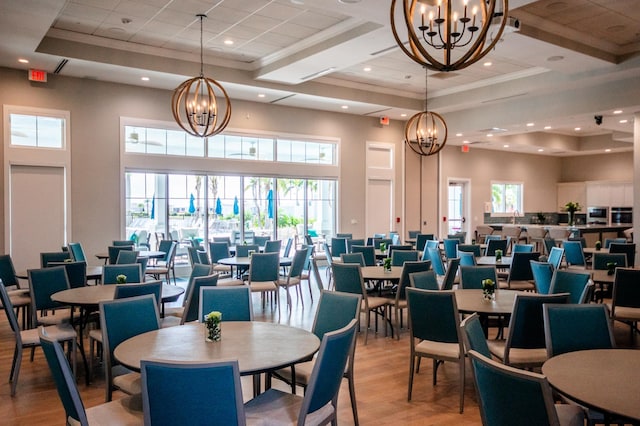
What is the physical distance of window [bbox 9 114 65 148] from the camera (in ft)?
30.4

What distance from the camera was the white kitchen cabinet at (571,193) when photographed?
1909 cm

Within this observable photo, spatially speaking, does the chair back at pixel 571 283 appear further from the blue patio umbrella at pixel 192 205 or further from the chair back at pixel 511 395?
the blue patio umbrella at pixel 192 205

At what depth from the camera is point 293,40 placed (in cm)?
889

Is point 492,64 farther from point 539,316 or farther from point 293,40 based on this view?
point 539,316

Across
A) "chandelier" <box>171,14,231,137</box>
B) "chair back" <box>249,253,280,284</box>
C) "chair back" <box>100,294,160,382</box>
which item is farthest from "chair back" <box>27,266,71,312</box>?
Result: "chandelier" <box>171,14,231,137</box>

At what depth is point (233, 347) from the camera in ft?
10.4

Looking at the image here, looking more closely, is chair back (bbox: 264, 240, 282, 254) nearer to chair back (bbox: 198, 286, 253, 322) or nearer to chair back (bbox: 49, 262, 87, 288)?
chair back (bbox: 49, 262, 87, 288)

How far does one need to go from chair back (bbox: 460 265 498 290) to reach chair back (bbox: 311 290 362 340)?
212cm

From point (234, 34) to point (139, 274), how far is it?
15.6 feet

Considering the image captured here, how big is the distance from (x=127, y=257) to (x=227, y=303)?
12.5 feet

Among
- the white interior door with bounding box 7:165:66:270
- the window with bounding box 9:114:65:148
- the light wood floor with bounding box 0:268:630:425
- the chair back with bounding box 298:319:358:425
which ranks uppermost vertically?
the window with bounding box 9:114:65:148

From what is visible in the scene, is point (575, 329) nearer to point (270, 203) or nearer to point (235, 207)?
point (235, 207)

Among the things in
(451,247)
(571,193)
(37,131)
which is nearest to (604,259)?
(451,247)

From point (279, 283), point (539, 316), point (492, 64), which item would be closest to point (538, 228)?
point (492, 64)
